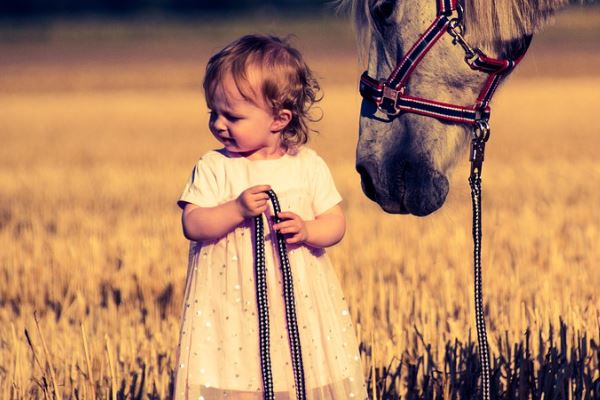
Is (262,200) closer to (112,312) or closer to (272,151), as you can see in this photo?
(272,151)

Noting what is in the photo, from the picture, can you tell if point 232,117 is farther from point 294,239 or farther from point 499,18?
point 499,18

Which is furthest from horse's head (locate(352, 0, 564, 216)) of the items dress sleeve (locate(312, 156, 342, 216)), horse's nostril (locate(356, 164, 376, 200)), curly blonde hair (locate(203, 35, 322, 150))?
curly blonde hair (locate(203, 35, 322, 150))

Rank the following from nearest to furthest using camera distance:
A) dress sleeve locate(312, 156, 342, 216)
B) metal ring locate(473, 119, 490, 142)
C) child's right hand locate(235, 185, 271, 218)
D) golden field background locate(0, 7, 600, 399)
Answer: child's right hand locate(235, 185, 271, 218)
dress sleeve locate(312, 156, 342, 216)
metal ring locate(473, 119, 490, 142)
golden field background locate(0, 7, 600, 399)

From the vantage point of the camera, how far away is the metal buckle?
13.4ft

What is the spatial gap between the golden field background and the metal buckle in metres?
0.47

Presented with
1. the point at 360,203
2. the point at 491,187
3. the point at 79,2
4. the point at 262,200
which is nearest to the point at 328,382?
the point at 262,200

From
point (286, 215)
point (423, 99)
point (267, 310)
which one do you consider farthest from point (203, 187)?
point (423, 99)

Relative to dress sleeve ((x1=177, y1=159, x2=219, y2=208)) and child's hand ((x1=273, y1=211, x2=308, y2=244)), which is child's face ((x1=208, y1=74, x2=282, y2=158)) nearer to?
dress sleeve ((x1=177, y1=159, x2=219, y2=208))

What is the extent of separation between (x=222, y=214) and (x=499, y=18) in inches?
45.0

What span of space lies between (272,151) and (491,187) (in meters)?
8.85

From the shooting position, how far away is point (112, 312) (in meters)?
6.50

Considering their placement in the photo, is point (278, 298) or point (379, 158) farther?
point (379, 158)

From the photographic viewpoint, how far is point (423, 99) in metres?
4.11

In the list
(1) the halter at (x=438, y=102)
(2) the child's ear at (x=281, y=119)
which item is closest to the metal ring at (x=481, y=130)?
(1) the halter at (x=438, y=102)
